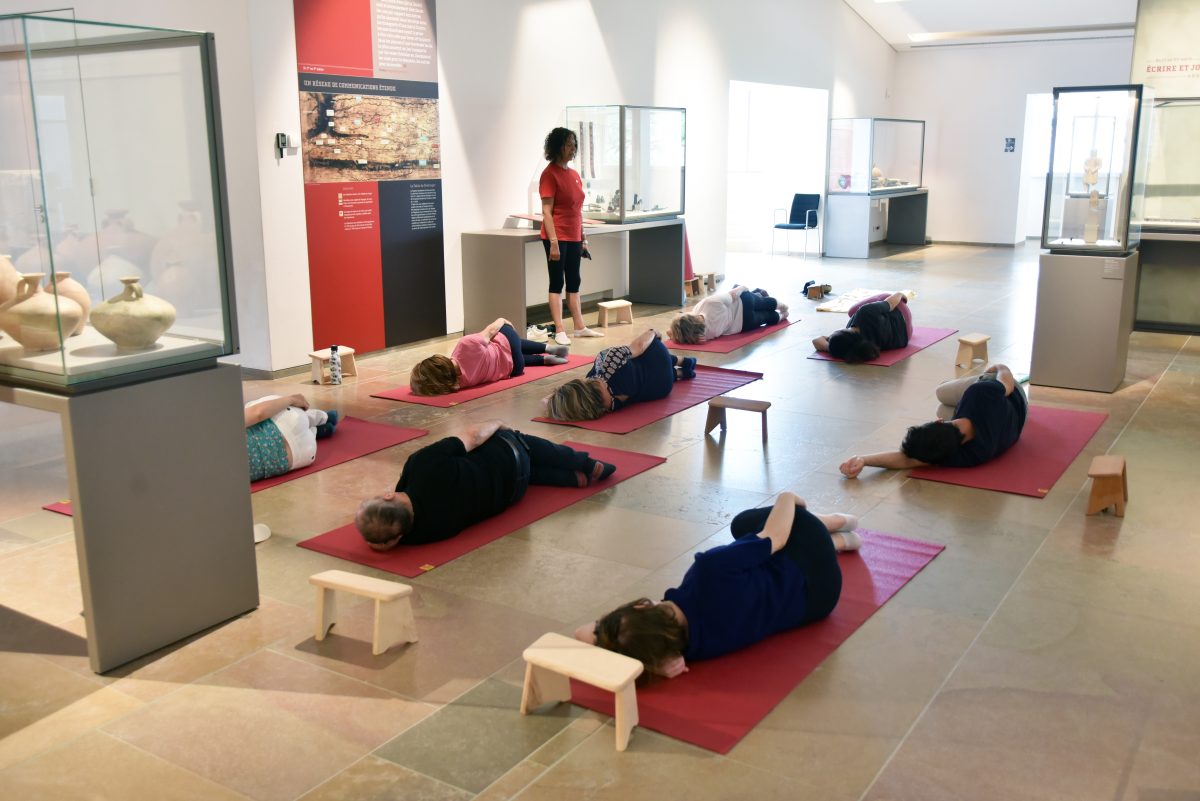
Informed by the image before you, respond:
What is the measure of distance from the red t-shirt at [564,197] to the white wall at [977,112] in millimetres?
10512

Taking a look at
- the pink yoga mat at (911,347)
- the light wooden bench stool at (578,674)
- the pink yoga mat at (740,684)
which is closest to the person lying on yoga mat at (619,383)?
the pink yoga mat at (911,347)

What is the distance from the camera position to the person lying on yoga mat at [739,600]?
3.25m

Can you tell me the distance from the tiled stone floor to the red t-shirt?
3.85 metres

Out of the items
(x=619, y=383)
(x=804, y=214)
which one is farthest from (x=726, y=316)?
(x=804, y=214)

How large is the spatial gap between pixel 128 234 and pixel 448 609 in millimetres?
1737

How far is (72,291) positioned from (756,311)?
22.9ft

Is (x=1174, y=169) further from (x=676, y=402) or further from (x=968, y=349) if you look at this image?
(x=676, y=402)

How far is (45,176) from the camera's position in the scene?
3.22 m

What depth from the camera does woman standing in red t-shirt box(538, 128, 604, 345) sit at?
9.03 metres

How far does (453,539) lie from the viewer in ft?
15.1

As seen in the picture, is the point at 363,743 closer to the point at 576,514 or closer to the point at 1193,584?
the point at 576,514

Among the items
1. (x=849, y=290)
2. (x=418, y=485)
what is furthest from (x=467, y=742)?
(x=849, y=290)

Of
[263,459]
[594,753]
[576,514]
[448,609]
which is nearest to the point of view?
[594,753]

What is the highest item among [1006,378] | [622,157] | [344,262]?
[622,157]
